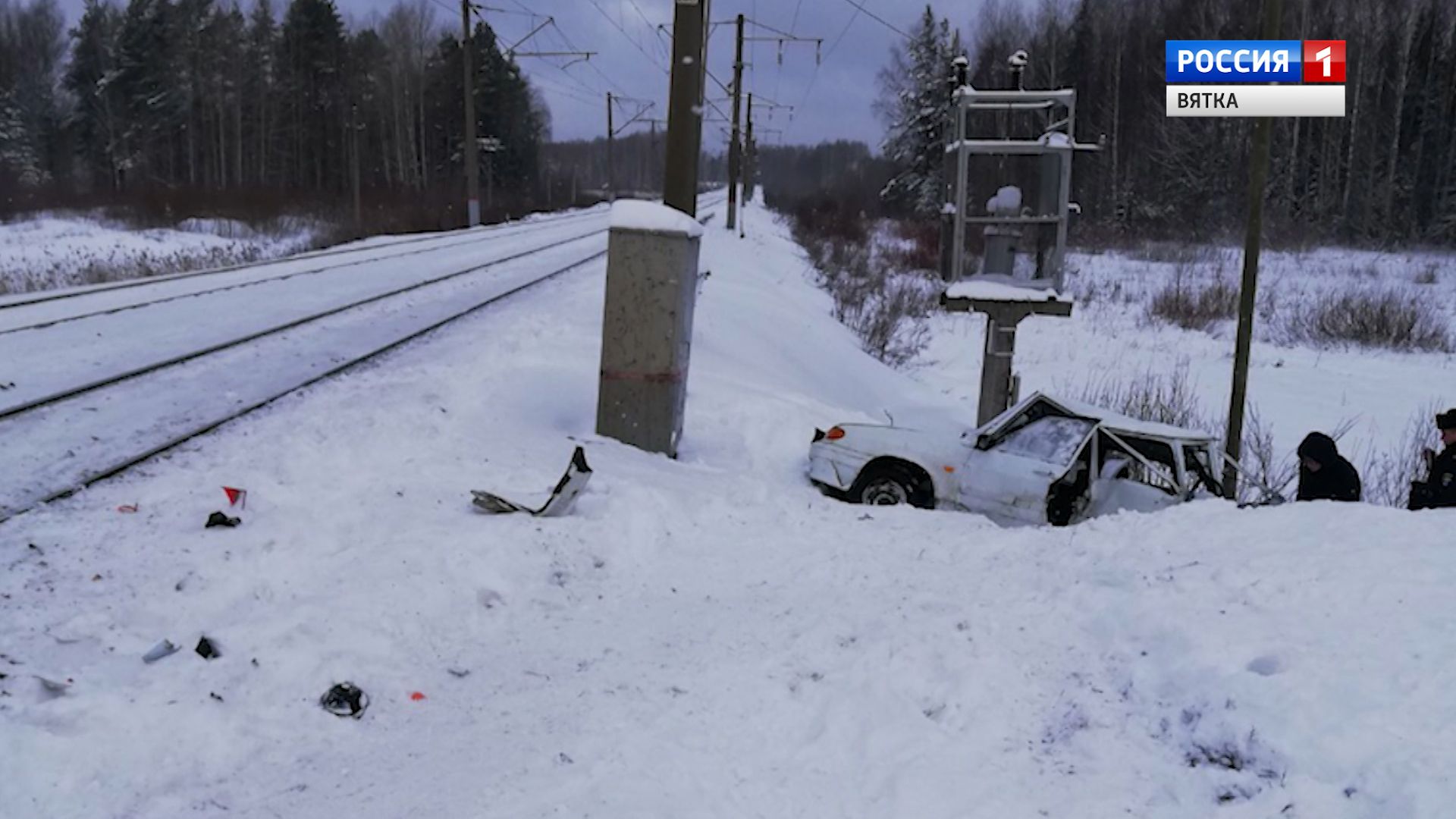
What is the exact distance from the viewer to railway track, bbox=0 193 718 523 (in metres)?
6.09

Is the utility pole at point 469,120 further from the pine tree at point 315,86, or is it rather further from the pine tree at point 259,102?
the pine tree at point 259,102

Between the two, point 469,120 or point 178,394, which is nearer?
point 178,394

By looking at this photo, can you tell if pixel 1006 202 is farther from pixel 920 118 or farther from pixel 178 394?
pixel 920 118

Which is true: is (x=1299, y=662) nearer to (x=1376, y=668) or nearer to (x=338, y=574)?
(x=1376, y=668)

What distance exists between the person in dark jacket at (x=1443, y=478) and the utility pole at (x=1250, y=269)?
2523 mm

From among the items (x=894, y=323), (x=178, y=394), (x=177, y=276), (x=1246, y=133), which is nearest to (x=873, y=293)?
(x=894, y=323)

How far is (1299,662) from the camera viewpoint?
12.6 ft

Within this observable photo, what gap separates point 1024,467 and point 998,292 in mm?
4551

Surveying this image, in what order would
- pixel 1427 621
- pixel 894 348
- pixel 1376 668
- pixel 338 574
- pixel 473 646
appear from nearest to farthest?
pixel 1376 668, pixel 1427 621, pixel 473 646, pixel 338 574, pixel 894 348

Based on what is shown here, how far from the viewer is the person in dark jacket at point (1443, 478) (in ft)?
22.2

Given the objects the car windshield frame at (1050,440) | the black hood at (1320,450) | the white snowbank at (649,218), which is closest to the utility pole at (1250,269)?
the car windshield frame at (1050,440)

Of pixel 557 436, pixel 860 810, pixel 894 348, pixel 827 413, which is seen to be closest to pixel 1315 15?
pixel 894 348

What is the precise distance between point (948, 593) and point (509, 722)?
2.38 metres

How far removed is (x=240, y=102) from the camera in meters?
65.1
